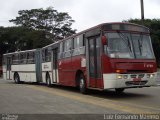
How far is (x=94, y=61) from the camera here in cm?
1761

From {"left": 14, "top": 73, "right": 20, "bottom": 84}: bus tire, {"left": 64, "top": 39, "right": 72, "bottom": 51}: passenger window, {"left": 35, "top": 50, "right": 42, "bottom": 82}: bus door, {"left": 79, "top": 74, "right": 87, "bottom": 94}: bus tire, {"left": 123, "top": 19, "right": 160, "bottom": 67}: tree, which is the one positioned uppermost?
{"left": 123, "top": 19, "right": 160, "bottom": 67}: tree

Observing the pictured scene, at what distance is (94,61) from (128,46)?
174cm

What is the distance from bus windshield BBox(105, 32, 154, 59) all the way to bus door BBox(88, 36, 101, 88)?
2.55 ft

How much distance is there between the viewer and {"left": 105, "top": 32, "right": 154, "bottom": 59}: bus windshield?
648 inches

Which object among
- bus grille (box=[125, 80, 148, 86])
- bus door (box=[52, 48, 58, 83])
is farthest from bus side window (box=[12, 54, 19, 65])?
bus grille (box=[125, 80, 148, 86])

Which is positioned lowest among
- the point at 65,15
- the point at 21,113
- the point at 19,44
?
the point at 21,113

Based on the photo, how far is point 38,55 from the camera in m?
29.0

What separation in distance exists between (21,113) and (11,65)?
73.7 feet

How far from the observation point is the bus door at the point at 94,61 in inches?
676

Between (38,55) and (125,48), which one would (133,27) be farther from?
(38,55)

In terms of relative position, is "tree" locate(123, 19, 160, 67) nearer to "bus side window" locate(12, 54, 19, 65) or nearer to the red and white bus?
the red and white bus

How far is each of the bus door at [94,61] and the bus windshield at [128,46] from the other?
2.55 feet

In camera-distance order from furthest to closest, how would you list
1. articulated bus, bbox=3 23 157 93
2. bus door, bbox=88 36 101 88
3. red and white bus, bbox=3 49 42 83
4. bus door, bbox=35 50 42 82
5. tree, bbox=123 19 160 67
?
1. tree, bbox=123 19 160 67
2. red and white bus, bbox=3 49 42 83
3. bus door, bbox=35 50 42 82
4. bus door, bbox=88 36 101 88
5. articulated bus, bbox=3 23 157 93

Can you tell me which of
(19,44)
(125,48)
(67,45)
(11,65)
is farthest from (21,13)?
(125,48)
